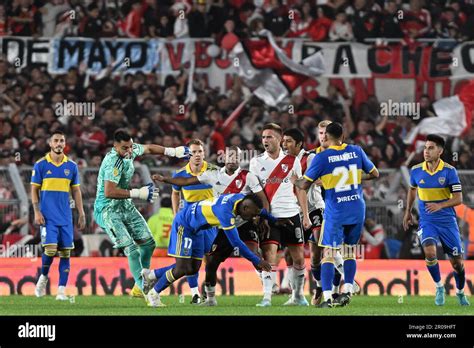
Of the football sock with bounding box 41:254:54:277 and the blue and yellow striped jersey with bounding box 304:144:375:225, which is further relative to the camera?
the football sock with bounding box 41:254:54:277

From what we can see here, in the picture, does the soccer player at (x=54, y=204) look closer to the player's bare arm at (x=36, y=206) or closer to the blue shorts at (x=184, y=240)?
the player's bare arm at (x=36, y=206)

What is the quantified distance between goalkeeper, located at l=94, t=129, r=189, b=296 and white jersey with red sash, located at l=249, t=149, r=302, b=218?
1.08m

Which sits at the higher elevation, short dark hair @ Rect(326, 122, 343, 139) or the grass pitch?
short dark hair @ Rect(326, 122, 343, 139)

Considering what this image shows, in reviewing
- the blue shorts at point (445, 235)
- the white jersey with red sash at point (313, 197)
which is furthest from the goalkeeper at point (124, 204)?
the blue shorts at point (445, 235)

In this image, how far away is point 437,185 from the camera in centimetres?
1548

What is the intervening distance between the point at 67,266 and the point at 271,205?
3.18 meters

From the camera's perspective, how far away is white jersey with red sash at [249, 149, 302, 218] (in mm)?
15555

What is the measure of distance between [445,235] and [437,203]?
43 cm

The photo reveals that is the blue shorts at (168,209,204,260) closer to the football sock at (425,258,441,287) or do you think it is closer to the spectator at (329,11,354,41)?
the football sock at (425,258,441,287)

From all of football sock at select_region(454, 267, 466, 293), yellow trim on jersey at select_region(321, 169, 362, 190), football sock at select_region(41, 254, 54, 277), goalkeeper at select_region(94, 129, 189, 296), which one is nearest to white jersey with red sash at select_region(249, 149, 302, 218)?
goalkeeper at select_region(94, 129, 189, 296)

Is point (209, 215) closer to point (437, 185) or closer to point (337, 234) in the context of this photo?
point (337, 234)

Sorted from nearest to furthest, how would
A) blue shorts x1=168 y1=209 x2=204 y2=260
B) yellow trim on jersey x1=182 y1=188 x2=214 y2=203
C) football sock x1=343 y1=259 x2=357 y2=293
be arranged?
football sock x1=343 y1=259 x2=357 y2=293 → blue shorts x1=168 y1=209 x2=204 y2=260 → yellow trim on jersey x1=182 y1=188 x2=214 y2=203

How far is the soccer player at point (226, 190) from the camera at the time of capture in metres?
15.3
